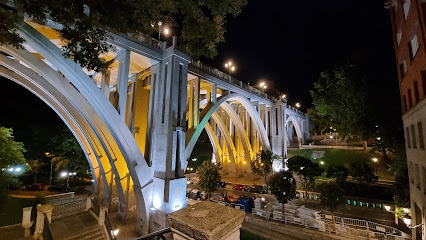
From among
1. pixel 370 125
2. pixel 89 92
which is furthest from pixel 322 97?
pixel 89 92

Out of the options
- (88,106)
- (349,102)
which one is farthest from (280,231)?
(349,102)

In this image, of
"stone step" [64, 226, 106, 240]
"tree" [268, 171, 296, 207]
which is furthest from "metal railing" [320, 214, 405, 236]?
"stone step" [64, 226, 106, 240]

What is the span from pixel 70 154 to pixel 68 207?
13410 mm

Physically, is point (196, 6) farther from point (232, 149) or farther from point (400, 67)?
point (232, 149)

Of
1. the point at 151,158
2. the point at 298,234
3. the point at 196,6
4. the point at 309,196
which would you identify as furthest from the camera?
the point at 309,196

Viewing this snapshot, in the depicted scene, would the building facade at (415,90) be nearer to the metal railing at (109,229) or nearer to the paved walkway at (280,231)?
the paved walkway at (280,231)

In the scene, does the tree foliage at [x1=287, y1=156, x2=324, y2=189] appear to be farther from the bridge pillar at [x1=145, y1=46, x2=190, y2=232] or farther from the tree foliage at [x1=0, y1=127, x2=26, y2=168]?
the tree foliage at [x1=0, y1=127, x2=26, y2=168]

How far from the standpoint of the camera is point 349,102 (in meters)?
23.2

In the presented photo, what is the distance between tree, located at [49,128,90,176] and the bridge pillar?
46.9ft

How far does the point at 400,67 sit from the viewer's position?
45.4ft

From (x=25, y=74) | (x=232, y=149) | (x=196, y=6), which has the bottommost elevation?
(x=232, y=149)

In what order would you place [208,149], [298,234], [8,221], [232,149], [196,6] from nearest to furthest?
[196,6], [8,221], [298,234], [232,149], [208,149]

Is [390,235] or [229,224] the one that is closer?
[229,224]

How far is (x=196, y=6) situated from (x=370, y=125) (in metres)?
24.3
